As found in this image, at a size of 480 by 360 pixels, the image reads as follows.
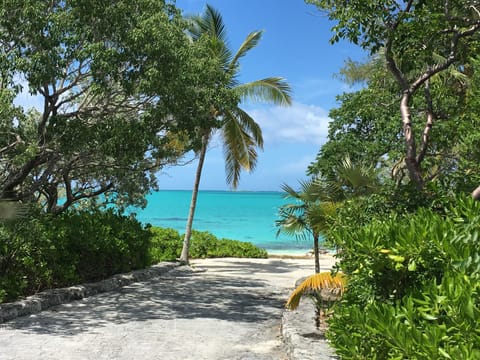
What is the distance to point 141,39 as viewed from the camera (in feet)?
27.2

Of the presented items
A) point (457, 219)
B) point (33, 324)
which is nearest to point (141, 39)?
point (33, 324)

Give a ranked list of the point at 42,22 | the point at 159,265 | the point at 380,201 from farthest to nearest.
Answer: the point at 159,265, the point at 42,22, the point at 380,201

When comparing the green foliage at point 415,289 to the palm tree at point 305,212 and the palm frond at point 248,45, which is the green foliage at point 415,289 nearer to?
the palm tree at point 305,212

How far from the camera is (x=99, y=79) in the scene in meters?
8.37

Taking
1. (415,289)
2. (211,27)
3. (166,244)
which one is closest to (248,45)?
(211,27)

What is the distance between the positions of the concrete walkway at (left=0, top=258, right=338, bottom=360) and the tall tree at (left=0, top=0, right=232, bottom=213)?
8.92ft

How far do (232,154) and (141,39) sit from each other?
1092 cm

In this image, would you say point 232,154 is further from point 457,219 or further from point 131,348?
point 457,219

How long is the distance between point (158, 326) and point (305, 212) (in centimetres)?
336

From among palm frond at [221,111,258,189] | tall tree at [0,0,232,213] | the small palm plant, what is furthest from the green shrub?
the small palm plant

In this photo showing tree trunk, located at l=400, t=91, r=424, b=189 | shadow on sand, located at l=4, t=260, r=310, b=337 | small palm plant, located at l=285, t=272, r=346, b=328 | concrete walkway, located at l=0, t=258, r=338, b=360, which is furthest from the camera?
shadow on sand, located at l=4, t=260, r=310, b=337

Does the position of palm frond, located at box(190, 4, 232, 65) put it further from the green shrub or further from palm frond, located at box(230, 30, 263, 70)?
the green shrub

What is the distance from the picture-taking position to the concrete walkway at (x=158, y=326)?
616cm

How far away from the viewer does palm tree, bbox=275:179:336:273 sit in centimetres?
843
